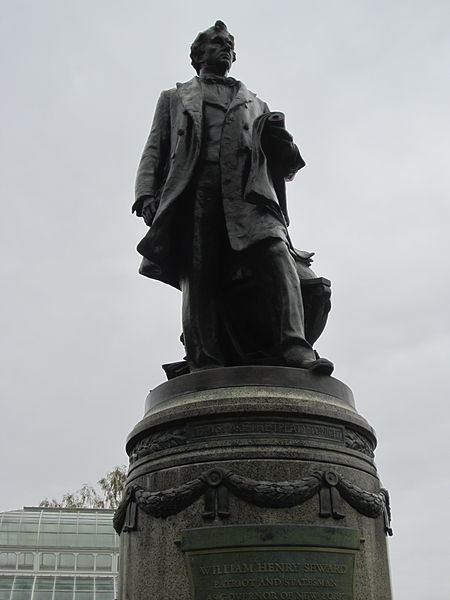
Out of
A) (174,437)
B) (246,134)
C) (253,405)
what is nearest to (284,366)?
(253,405)

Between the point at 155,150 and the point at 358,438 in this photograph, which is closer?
the point at 358,438

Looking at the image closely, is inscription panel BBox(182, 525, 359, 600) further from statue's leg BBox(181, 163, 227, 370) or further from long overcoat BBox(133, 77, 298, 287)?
long overcoat BBox(133, 77, 298, 287)

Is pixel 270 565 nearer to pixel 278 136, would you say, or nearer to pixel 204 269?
pixel 204 269

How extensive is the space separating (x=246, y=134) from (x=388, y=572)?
4304 mm

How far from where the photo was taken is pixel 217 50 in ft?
26.2

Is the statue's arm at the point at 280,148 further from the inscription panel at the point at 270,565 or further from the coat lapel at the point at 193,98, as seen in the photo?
the inscription panel at the point at 270,565

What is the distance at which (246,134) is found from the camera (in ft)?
24.1

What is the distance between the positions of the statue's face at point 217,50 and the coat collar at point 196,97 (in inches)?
10.3

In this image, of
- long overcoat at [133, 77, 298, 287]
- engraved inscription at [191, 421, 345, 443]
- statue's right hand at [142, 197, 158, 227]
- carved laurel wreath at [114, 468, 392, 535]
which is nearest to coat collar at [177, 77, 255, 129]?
long overcoat at [133, 77, 298, 287]

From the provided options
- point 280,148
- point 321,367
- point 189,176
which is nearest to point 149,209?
point 189,176

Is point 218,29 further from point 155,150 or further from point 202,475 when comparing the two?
point 202,475

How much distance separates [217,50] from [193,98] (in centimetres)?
79

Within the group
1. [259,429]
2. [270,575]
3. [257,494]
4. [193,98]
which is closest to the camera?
[270,575]

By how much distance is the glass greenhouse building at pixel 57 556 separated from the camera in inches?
1141
